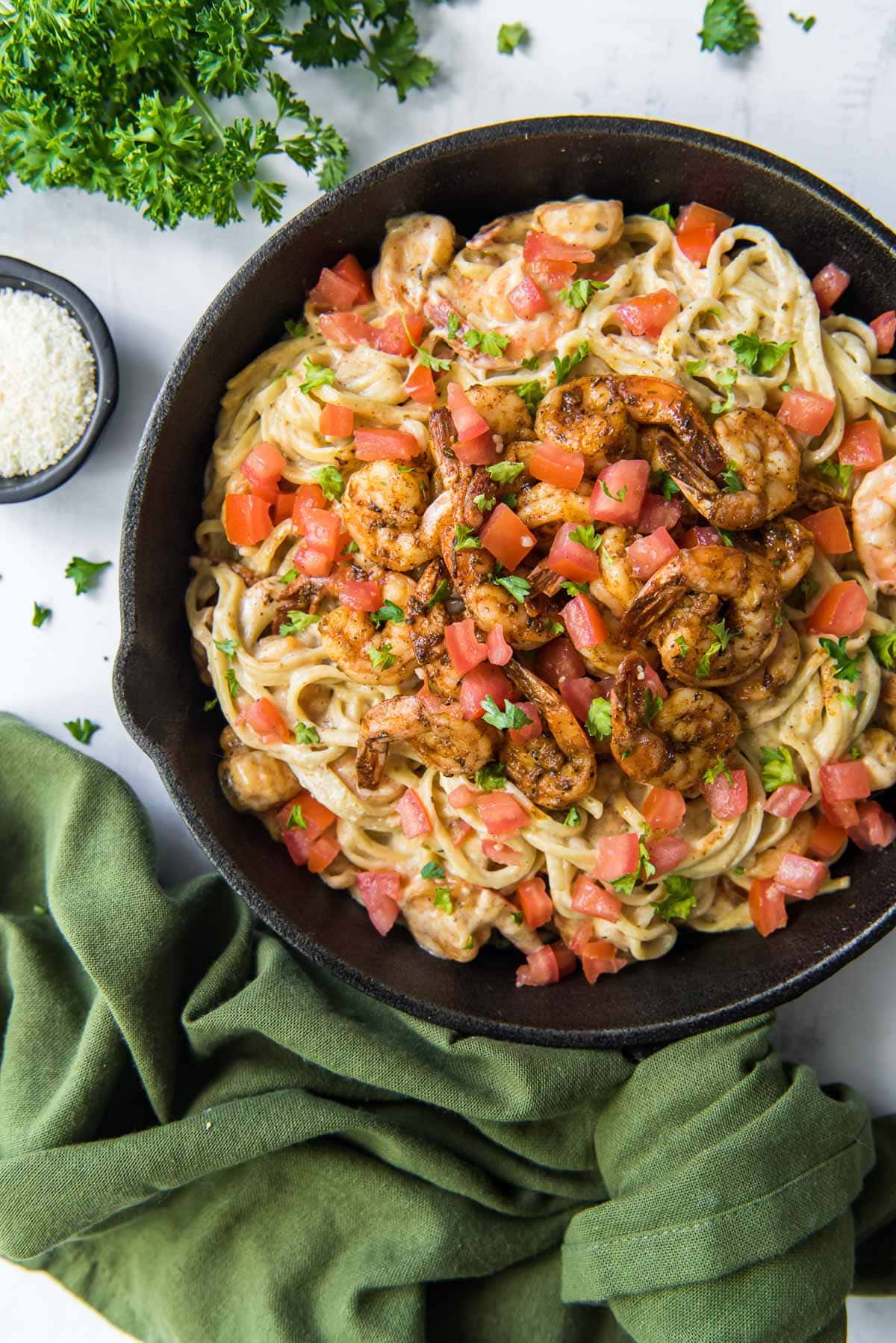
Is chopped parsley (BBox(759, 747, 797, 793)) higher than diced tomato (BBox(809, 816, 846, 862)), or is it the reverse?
chopped parsley (BBox(759, 747, 797, 793))

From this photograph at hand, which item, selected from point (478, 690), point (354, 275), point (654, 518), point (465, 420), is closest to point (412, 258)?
point (354, 275)

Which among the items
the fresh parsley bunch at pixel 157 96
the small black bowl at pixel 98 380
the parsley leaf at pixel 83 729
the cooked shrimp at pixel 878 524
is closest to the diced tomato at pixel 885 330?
the cooked shrimp at pixel 878 524

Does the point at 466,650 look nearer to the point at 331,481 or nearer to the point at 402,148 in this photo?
the point at 331,481

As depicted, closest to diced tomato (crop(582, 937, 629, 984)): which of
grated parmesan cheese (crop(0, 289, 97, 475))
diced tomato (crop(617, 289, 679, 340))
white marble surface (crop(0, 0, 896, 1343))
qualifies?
white marble surface (crop(0, 0, 896, 1343))

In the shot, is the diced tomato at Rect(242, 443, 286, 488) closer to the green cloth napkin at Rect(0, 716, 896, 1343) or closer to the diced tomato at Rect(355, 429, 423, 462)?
the diced tomato at Rect(355, 429, 423, 462)

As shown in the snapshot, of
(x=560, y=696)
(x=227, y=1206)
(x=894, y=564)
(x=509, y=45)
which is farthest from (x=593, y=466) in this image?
(x=227, y=1206)

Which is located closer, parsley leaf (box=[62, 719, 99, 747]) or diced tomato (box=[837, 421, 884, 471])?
diced tomato (box=[837, 421, 884, 471])

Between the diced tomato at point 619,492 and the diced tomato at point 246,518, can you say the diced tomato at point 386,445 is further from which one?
the diced tomato at point 619,492
